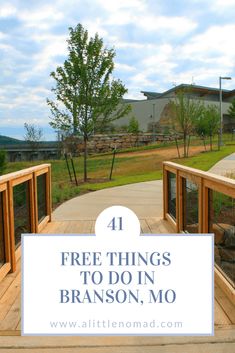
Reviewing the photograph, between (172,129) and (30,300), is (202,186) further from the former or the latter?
(172,129)

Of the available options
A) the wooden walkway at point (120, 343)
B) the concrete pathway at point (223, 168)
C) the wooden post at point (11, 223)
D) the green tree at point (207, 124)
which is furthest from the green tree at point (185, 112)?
the wooden walkway at point (120, 343)

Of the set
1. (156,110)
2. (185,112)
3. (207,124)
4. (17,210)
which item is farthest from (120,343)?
(156,110)

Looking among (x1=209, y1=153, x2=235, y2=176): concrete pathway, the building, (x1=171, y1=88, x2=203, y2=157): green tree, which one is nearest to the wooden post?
(x1=209, y1=153, x2=235, y2=176): concrete pathway

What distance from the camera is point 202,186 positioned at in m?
4.17

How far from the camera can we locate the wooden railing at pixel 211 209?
143 inches

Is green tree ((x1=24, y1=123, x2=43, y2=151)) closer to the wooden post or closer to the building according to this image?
the building

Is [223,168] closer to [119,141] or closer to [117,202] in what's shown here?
[117,202]

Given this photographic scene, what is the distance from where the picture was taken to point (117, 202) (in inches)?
339

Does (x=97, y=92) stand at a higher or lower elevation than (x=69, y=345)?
higher

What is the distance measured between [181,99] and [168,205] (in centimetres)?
1847

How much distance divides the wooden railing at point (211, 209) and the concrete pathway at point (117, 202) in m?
1.77

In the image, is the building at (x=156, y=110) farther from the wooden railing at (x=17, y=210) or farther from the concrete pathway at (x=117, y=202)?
the wooden railing at (x=17, y=210)

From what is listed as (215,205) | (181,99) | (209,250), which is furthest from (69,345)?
(181,99)

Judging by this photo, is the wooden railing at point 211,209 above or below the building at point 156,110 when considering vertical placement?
below
